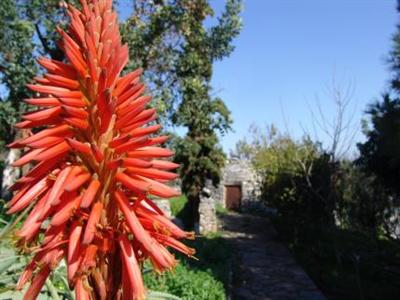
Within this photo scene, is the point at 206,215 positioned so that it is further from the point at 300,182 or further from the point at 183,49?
the point at 183,49

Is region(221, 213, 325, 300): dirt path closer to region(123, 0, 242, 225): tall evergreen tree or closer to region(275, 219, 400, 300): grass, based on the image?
region(275, 219, 400, 300): grass

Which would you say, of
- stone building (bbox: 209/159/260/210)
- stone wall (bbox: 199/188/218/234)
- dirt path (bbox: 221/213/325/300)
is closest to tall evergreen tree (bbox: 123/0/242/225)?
dirt path (bbox: 221/213/325/300)

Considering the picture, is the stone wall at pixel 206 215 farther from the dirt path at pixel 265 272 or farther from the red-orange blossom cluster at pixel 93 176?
the red-orange blossom cluster at pixel 93 176

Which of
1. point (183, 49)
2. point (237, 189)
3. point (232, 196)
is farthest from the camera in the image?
point (237, 189)

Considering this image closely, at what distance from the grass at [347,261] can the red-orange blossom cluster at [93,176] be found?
29.3 ft

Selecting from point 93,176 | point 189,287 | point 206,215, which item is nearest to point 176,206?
point 206,215

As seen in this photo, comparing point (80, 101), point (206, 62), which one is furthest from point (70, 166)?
point (206, 62)

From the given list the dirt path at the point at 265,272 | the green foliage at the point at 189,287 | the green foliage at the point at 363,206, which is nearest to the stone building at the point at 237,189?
the dirt path at the point at 265,272

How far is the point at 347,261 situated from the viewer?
13492 mm

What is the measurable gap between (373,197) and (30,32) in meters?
11.4

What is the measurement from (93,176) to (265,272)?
1193 cm

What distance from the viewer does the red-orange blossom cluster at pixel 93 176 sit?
3.70 feet

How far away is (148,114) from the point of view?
128 cm

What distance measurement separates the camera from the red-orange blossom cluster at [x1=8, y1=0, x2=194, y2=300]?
1.13m
